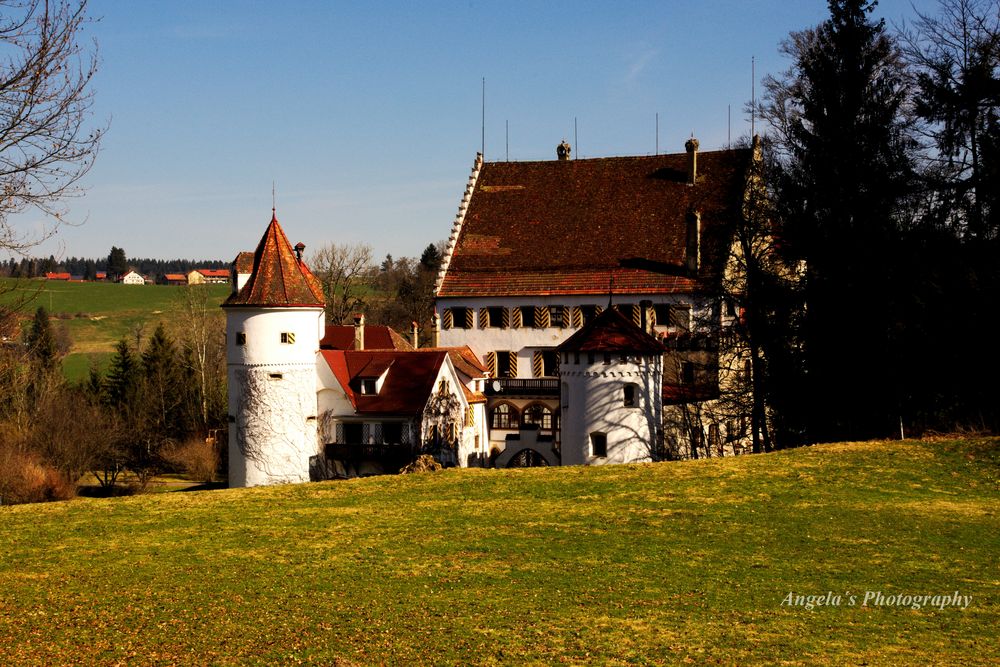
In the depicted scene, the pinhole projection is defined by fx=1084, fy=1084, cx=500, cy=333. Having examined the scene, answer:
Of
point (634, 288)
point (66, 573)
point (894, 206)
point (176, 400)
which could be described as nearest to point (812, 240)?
point (894, 206)

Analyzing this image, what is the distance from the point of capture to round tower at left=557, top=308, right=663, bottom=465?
4381cm

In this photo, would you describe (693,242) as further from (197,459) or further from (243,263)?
(197,459)

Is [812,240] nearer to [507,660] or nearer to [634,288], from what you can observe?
[634,288]

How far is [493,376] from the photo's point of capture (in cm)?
5628

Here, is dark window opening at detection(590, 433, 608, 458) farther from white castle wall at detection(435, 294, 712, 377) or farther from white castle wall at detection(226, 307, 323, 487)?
white castle wall at detection(226, 307, 323, 487)

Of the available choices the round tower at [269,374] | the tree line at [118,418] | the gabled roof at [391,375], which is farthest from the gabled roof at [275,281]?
the tree line at [118,418]

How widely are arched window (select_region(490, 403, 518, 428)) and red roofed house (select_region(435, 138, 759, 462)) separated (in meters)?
0.05

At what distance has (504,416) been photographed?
55156 mm

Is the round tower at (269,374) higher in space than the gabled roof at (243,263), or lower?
lower

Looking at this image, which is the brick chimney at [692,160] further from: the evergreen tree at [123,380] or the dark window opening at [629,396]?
the evergreen tree at [123,380]

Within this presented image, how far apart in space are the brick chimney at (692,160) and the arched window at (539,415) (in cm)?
1398

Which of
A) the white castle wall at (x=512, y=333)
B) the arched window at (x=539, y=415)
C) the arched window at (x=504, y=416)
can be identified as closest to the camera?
the arched window at (x=539, y=415)

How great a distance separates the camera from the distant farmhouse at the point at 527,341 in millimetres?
44500

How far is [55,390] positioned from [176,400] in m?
11.2
